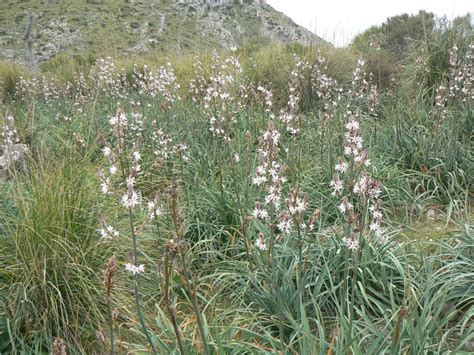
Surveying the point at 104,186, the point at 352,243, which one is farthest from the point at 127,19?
the point at 352,243

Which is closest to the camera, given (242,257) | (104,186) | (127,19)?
(104,186)

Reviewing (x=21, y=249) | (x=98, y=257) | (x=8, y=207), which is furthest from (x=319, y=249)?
(x=8, y=207)

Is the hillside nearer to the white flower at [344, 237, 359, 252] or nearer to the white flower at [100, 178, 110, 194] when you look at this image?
the white flower at [100, 178, 110, 194]

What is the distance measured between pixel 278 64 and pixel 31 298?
6963 millimetres

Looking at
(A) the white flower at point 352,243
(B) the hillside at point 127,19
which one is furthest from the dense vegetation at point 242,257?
(B) the hillside at point 127,19

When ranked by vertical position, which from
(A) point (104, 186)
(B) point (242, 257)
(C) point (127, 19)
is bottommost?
(B) point (242, 257)

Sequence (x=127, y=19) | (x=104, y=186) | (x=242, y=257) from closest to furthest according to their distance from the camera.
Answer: (x=104, y=186), (x=242, y=257), (x=127, y=19)

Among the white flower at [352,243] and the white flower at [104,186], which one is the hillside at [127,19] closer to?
the white flower at [104,186]

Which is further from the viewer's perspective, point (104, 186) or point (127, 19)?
point (127, 19)

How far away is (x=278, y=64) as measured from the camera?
885cm

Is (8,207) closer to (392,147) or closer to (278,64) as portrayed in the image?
(392,147)

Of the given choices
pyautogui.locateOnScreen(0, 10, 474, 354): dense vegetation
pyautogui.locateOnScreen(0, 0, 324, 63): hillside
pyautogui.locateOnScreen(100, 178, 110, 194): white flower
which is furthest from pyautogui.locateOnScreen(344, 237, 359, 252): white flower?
pyautogui.locateOnScreen(0, 0, 324, 63): hillside

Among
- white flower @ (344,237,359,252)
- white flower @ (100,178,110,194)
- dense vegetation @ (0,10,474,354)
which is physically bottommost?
dense vegetation @ (0,10,474,354)

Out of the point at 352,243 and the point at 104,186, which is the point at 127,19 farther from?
the point at 352,243
